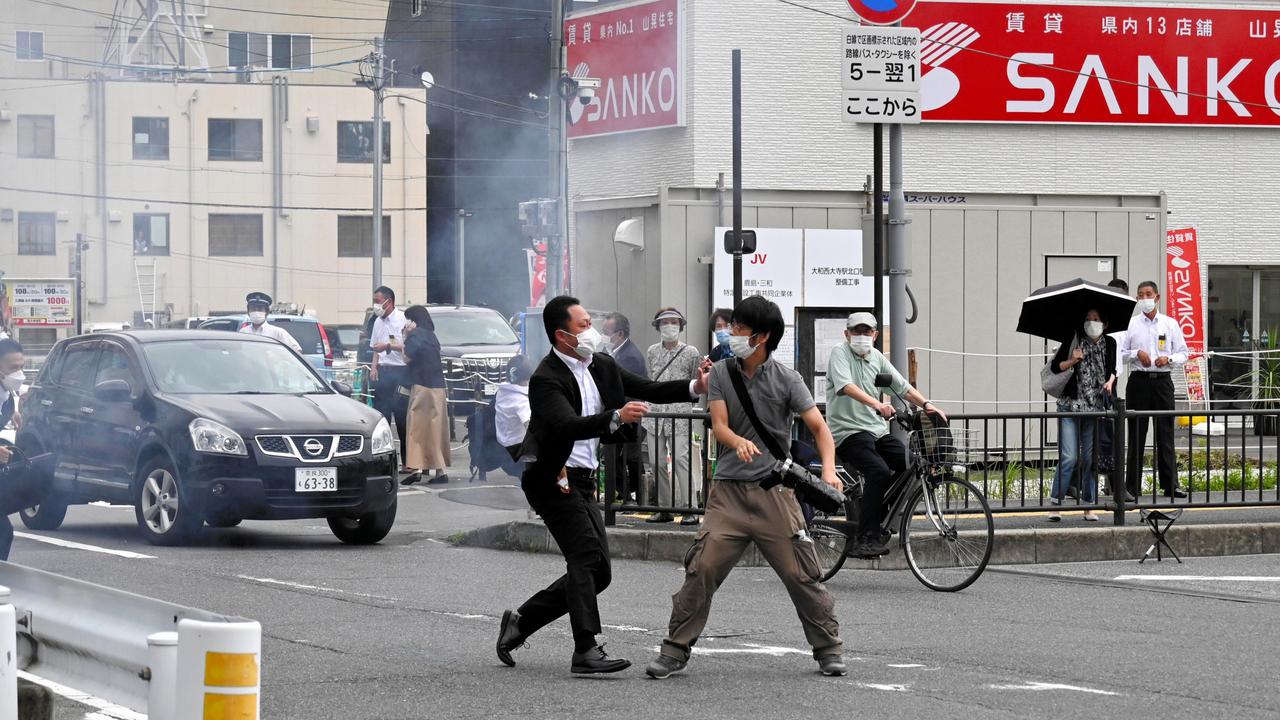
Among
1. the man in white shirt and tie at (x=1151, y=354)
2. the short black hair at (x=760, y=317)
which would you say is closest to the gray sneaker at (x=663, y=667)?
the short black hair at (x=760, y=317)

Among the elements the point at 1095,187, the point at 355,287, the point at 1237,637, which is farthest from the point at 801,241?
the point at 355,287

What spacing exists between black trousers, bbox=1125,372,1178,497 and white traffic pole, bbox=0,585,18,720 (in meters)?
9.07

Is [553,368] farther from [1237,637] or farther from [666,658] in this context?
[1237,637]

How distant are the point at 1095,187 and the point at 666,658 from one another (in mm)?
16120

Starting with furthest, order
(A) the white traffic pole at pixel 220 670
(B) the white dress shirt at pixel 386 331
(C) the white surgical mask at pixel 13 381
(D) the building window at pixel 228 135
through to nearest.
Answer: (B) the white dress shirt at pixel 386 331
(D) the building window at pixel 228 135
(C) the white surgical mask at pixel 13 381
(A) the white traffic pole at pixel 220 670

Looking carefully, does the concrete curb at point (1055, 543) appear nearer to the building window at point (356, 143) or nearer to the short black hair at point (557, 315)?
the short black hair at point (557, 315)

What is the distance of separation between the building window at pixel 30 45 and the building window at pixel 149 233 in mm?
2163

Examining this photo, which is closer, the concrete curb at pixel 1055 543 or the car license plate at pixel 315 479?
the concrete curb at pixel 1055 543

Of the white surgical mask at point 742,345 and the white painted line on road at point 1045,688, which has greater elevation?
the white surgical mask at point 742,345

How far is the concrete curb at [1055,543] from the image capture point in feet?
38.1

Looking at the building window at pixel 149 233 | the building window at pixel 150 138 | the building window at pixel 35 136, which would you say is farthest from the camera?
the building window at pixel 149 233

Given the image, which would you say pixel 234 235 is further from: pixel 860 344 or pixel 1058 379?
pixel 860 344

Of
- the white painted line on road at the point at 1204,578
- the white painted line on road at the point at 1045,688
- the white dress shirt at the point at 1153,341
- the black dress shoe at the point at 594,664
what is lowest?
the white painted line on road at the point at 1204,578

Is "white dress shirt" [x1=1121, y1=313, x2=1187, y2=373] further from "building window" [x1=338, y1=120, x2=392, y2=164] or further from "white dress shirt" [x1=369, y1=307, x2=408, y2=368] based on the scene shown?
"building window" [x1=338, y1=120, x2=392, y2=164]
